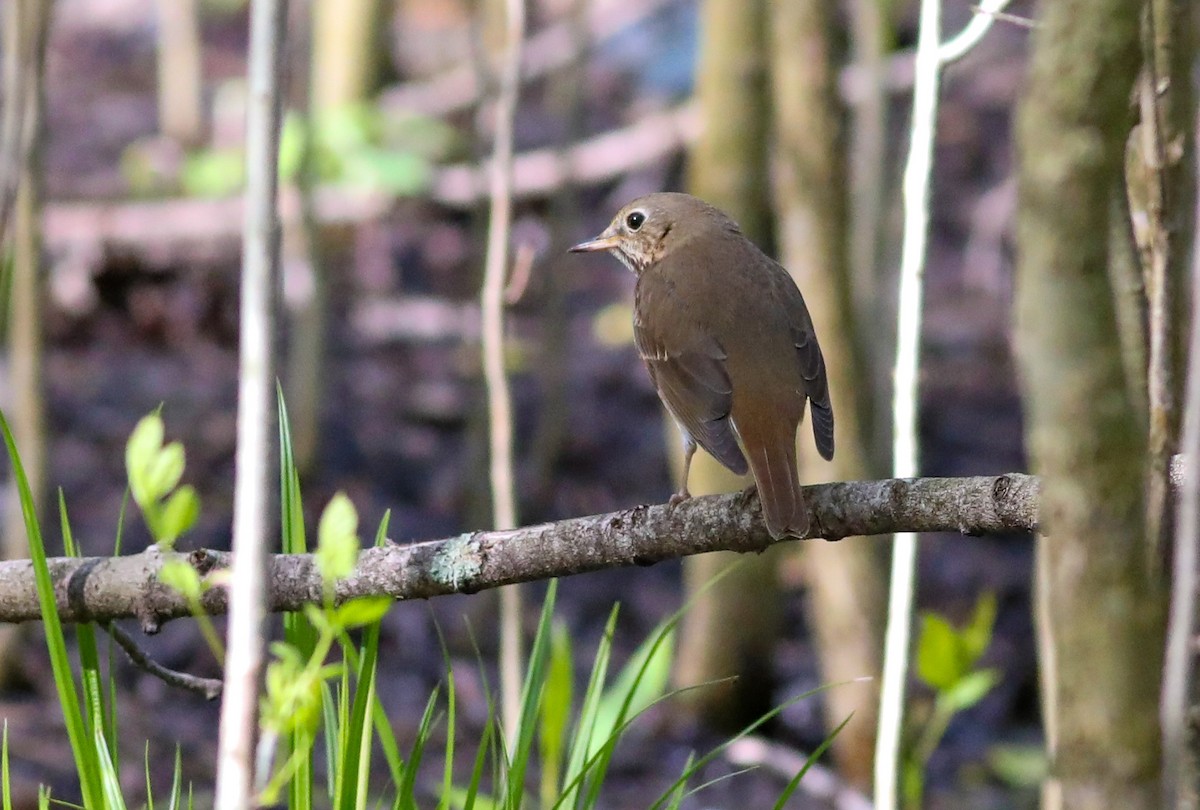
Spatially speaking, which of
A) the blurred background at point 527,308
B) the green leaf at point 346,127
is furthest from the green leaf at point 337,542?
the green leaf at point 346,127

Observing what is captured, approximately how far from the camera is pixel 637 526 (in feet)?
8.27

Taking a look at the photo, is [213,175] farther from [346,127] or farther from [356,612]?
[356,612]

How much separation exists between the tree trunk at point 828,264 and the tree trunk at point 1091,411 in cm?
382

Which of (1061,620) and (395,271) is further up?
(395,271)

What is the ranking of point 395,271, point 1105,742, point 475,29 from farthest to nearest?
point 395,271 → point 475,29 → point 1105,742

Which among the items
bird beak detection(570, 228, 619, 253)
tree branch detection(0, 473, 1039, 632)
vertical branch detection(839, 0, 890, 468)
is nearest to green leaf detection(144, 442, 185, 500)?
tree branch detection(0, 473, 1039, 632)

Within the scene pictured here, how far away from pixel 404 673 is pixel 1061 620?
17.2 feet

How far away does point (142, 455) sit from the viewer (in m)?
1.78

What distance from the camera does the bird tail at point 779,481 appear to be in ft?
8.82

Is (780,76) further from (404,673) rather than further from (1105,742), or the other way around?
(1105,742)

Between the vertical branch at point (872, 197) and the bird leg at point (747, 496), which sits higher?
the vertical branch at point (872, 197)

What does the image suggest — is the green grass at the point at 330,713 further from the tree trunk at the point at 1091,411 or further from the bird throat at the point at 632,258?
the bird throat at the point at 632,258

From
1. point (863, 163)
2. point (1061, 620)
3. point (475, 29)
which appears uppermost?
point (475, 29)

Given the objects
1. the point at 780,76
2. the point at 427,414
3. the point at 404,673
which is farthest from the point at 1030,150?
the point at 427,414
